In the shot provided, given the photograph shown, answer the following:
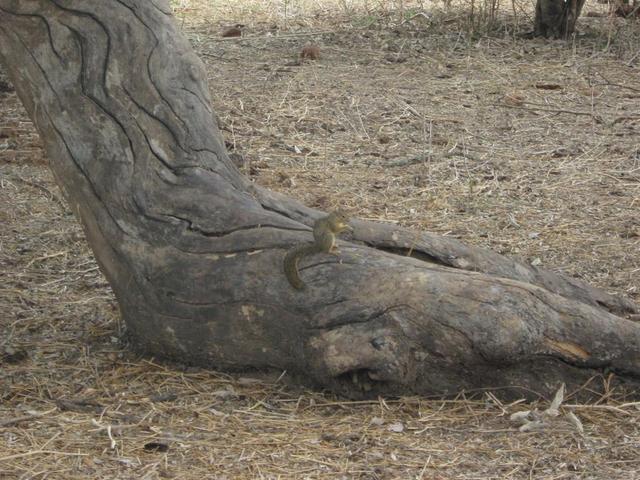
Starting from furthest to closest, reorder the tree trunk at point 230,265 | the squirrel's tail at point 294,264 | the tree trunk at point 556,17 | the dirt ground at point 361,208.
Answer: the tree trunk at point 556,17 < the squirrel's tail at point 294,264 < the tree trunk at point 230,265 < the dirt ground at point 361,208

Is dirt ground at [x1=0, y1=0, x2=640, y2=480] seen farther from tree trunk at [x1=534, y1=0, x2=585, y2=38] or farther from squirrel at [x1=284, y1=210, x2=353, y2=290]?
squirrel at [x1=284, y1=210, x2=353, y2=290]

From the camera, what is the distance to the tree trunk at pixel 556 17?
9336mm

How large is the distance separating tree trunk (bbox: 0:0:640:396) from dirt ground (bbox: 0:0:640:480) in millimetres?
141

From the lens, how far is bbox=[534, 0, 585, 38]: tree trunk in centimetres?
934

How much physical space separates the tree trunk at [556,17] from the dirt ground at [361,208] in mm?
155

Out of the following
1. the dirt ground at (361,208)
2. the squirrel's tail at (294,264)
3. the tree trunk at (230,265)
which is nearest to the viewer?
the dirt ground at (361,208)

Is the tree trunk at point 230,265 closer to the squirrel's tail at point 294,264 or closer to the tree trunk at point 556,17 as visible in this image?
the squirrel's tail at point 294,264

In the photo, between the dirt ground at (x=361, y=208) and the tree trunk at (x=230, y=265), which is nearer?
the dirt ground at (x=361, y=208)

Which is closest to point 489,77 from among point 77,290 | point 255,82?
point 255,82

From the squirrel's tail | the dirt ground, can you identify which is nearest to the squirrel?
the squirrel's tail

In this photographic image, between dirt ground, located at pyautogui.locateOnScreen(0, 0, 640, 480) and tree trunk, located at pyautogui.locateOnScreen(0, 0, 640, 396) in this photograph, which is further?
tree trunk, located at pyautogui.locateOnScreen(0, 0, 640, 396)

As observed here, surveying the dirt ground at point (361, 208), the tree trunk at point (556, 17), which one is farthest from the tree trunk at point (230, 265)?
the tree trunk at point (556, 17)

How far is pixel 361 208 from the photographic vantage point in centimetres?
602

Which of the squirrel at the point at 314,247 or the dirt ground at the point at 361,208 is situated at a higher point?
the squirrel at the point at 314,247
